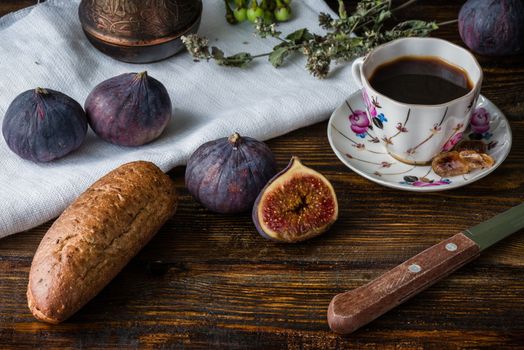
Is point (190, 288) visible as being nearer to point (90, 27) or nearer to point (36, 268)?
point (36, 268)

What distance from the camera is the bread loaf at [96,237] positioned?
1588mm

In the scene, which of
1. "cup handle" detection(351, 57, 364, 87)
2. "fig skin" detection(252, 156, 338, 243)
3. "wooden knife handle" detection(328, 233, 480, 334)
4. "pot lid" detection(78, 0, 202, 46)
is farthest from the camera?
"pot lid" detection(78, 0, 202, 46)

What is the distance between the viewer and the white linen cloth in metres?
1.96

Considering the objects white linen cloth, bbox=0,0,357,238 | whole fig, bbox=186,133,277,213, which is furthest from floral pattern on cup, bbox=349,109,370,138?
whole fig, bbox=186,133,277,213

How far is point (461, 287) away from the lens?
5.65 ft

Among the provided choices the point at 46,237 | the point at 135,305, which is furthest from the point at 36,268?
the point at 135,305

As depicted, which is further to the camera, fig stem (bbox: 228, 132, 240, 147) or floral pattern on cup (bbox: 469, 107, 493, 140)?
floral pattern on cup (bbox: 469, 107, 493, 140)

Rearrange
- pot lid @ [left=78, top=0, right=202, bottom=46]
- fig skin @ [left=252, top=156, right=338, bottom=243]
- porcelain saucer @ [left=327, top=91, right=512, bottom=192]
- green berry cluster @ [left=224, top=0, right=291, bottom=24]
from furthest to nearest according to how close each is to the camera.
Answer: green berry cluster @ [left=224, top=0, right=291, bottom=24]
pot lid @ [left=78, top=0, right=202, bottom=46]
porcelain saucer @ [left=327, top=91, right=512, bottom=192]
fig skin @ [left=252, top=156, right=338, bottom=243]

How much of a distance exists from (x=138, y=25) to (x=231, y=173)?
70 centimetres

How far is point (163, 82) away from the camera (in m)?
2.35

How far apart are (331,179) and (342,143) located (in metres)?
0.11

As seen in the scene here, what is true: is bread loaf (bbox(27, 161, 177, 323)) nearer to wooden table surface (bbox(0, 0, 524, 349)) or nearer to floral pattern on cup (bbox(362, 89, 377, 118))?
Answer: wooden table surface (bbox(0, 0, 524, 349))

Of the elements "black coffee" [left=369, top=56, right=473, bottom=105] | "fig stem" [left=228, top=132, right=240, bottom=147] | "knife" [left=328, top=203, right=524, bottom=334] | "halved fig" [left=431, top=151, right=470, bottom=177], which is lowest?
"halved fig" [left=431, top=151, right=470, bottom=177]

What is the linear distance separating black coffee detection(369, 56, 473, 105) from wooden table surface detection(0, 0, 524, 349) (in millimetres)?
247
